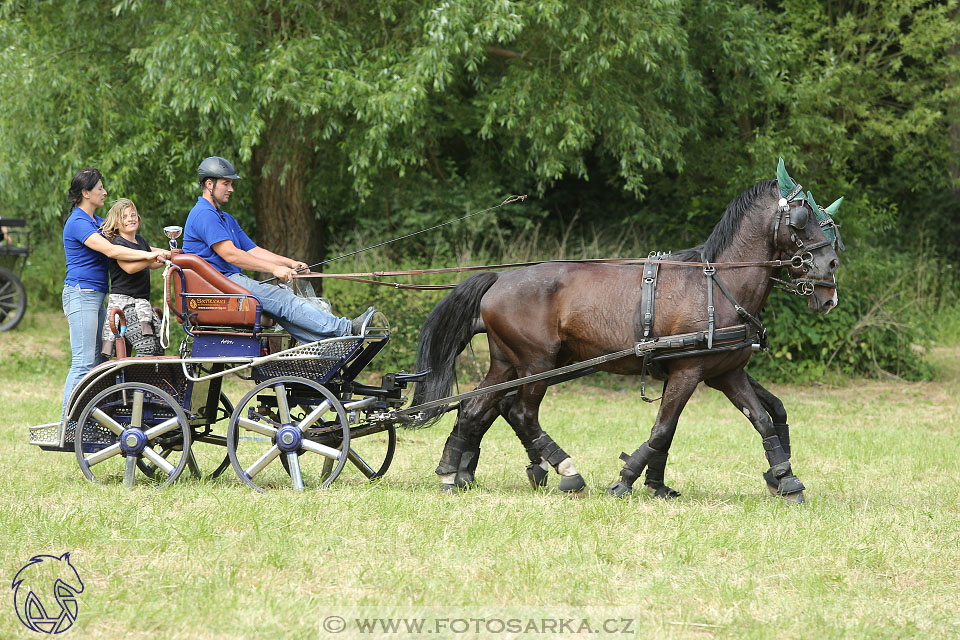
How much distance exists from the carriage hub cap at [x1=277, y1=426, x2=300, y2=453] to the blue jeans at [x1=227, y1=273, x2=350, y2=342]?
1.73 ft

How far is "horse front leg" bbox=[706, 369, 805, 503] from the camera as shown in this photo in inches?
231

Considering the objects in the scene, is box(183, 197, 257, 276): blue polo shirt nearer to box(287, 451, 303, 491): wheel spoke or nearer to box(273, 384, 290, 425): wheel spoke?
box(273, 384, 290, 425): wheel spoke

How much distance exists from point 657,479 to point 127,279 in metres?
3.44

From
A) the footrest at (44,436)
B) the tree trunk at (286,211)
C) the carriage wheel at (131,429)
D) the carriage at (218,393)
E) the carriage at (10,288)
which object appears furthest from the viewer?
the carriage at (10,288)

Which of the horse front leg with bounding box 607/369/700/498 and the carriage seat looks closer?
the carriage seat

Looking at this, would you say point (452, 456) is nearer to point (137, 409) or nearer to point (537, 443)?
point (537, 443)

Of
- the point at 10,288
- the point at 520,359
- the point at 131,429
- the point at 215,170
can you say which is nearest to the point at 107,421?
the point at 131,429

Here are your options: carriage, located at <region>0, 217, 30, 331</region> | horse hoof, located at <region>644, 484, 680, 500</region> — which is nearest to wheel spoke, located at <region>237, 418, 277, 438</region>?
horse hoof, located at <region>644, 484, 680, 500</region>

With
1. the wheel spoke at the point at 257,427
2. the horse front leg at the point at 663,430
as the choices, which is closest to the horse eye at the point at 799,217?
the horse front leg at the point at 663,430

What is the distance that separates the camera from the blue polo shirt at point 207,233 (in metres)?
5.91

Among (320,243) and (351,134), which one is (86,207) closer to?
(351,134)

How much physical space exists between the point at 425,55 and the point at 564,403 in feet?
13.3

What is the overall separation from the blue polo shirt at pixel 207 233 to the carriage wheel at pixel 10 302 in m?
10.4

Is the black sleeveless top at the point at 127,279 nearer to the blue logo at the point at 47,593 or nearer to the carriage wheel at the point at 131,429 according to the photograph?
the carriage wheel at the point at 131,429
